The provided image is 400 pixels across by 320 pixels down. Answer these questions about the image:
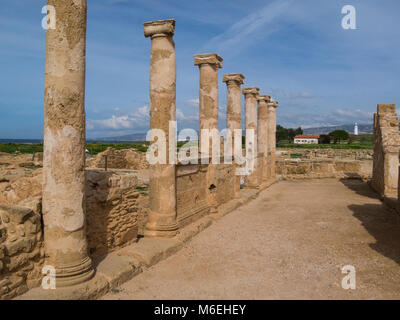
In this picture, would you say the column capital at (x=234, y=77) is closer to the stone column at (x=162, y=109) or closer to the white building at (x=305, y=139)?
the stone column at (x=162, y=109)

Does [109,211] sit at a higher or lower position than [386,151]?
lower

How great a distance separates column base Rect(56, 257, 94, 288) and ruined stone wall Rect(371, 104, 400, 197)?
1050cm

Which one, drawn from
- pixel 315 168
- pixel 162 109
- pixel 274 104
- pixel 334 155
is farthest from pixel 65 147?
pixel 334 155

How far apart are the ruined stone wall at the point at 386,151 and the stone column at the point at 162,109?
27.2 feet

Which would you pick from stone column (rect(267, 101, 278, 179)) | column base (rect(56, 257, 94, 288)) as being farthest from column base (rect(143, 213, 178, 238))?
stone column (rect(267, 101, 278, 179))

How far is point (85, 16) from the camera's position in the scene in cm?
449

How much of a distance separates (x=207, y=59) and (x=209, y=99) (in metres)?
1.12

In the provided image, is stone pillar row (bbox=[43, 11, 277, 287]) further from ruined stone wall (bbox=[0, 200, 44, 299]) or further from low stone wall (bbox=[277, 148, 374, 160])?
low stone wall (bbox=[277, 148, 374, 160])

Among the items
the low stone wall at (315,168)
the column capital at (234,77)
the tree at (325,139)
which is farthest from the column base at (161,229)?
the tree at (325,139)

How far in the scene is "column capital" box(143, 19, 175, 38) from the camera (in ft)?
22.5

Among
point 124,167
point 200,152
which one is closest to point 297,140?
point 124,167

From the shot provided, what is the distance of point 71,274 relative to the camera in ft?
14.1

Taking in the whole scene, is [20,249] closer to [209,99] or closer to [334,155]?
[209,99]
